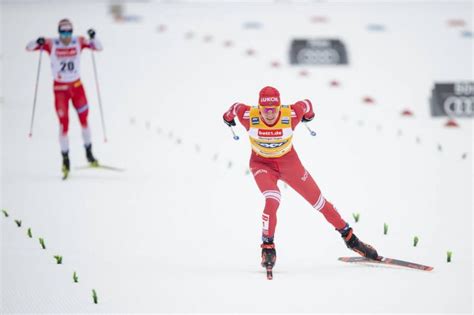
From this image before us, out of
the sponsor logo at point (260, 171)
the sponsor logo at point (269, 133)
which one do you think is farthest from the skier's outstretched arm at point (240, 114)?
the sponsor logo at point (260, 171)

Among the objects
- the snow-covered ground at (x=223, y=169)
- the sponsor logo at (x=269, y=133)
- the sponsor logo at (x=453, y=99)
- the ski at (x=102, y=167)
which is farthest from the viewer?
the sponsor logo at (x=453, y=99)

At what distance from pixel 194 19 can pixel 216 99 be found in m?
4.70

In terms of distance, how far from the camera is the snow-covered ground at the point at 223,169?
5.22m

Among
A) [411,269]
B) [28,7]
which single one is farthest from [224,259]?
[28,7]

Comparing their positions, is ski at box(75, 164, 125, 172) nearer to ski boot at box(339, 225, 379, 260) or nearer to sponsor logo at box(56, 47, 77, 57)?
sponsor logo at box(56, 47, 77, 57)

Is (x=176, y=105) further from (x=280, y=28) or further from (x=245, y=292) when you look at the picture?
(x=245, y=292)

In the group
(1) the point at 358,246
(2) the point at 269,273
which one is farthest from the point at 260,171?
(1) the point at 358,246

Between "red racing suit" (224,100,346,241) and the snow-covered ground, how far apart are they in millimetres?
563

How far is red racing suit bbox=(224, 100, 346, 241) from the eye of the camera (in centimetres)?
547

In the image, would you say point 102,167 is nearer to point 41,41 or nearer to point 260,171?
point 41,41

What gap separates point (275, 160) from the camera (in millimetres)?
5590

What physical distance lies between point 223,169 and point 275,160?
337 centimetres

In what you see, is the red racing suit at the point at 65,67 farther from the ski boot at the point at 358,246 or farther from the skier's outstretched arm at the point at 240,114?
the ski boot at the point at 358,246

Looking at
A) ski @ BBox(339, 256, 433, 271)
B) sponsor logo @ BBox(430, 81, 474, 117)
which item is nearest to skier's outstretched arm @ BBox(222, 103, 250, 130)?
ski @ BBox(339, 256, 433, 271)
